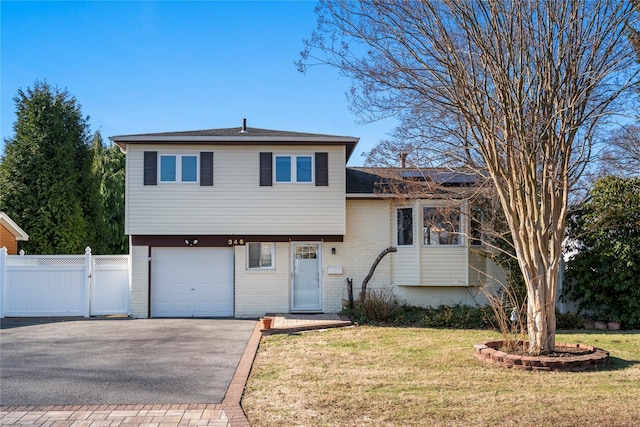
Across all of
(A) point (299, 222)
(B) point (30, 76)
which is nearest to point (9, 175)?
(B) point (30, 76)

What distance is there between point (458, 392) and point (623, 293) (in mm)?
9284

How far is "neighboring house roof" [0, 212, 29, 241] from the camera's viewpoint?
71.3 feet

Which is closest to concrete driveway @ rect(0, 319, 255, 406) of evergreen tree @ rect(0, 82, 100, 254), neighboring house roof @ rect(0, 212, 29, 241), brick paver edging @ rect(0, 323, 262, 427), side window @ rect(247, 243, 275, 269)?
brick paver edging @ rect(0, 323, 262, 427)

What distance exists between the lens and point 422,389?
25.5ft

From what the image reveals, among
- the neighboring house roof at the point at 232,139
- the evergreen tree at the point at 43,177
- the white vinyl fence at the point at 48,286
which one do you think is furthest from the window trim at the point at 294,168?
the evergreen tree at the point at 43,177

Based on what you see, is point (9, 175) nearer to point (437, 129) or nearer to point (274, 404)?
point (437, 129)

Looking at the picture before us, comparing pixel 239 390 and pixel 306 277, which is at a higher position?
pixel 306 277

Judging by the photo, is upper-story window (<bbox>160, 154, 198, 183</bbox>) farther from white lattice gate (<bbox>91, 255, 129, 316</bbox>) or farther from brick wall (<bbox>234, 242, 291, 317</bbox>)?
white lattice gate (<bbox>91, 255, 129, 316</bbox>)

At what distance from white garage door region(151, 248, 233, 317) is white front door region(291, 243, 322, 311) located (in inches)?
77.3

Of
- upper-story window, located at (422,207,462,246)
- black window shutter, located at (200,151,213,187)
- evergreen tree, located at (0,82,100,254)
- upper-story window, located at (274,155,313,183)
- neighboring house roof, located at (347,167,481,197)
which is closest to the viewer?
neighboring house roof, located at (347,167,481,197)

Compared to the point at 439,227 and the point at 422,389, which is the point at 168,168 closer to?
the point at 439,227

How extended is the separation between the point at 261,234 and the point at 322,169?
2.69 metres

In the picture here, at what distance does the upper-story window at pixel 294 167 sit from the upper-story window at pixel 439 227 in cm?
372

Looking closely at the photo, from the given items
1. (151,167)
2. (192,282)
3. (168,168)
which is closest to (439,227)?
(192,282)
